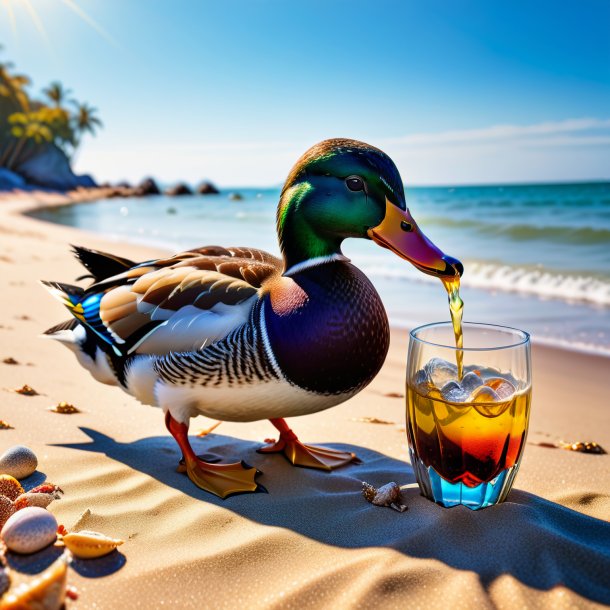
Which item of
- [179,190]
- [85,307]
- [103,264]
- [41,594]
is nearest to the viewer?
[41,594]

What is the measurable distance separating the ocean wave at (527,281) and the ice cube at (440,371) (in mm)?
5327

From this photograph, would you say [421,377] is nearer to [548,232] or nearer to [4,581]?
[4,581]

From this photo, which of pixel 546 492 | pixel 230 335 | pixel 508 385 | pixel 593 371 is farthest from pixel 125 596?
pixel 593 371

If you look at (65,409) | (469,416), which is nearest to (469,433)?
(469,416)

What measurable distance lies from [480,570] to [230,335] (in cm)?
101

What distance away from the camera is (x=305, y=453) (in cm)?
249

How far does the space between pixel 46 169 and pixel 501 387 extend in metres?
53.3

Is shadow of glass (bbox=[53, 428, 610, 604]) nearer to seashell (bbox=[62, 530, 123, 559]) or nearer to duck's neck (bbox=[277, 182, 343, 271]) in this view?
seashell (bbox=[62, 530, 123, 559])

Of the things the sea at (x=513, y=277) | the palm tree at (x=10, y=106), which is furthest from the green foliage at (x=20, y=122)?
the sea at (x=513, y=277)

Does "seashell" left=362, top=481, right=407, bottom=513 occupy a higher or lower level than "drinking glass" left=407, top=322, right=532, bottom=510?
lower

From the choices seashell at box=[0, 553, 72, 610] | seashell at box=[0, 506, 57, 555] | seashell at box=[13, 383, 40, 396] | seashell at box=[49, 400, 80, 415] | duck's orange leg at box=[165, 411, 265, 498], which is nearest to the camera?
seashell at box=[0, 553, 72, 610]

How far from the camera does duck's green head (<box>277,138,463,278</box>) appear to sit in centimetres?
200

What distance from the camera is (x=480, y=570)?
164 cm

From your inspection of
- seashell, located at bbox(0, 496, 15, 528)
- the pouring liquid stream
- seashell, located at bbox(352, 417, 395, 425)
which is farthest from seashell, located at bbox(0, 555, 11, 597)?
seashell, located at bbox(352, 417, 395, 425)
